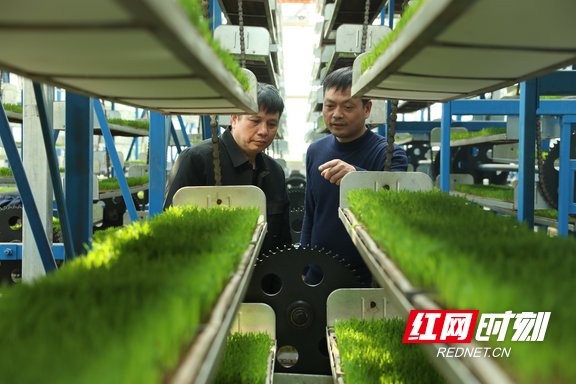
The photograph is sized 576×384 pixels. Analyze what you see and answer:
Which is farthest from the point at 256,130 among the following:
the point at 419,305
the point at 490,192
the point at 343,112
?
the point at 490,192

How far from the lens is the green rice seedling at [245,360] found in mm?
872

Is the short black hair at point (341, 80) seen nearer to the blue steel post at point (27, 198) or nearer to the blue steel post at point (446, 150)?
the blue steel post at point (446, 150)

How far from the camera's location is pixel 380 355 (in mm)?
907

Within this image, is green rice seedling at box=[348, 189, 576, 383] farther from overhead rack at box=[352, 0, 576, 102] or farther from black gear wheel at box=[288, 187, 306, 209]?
black gear wheel at box=[288, 187, 306, 209]

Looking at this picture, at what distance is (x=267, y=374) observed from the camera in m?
0.94

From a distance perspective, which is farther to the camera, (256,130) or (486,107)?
(486,107)

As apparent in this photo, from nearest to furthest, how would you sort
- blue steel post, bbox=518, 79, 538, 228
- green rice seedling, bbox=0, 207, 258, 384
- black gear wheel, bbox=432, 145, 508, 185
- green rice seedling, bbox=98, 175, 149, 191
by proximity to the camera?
1. green rice seedling, bbox=0, 207, 258, 384
2. blue steel post, bbox=518, 79, 538, 228
3. green rice seedling, bbox=98, 175, 149, 191
4. black gear wheel, bbox=432, 145, 508, 185

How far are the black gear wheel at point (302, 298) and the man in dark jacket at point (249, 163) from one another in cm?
48

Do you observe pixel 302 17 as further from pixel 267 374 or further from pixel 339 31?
pixel 267 374

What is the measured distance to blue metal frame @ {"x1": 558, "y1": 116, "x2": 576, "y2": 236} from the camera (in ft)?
6.88

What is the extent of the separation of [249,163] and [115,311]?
4.73 feet

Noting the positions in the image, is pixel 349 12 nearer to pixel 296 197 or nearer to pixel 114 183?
pixel 296 197

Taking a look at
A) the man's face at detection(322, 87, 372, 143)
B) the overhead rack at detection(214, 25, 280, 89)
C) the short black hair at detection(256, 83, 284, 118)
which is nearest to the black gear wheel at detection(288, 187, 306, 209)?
the overhead rack at detection(214, 25, 280, 89)

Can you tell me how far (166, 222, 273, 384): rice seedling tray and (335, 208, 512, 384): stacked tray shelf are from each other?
26 cm
